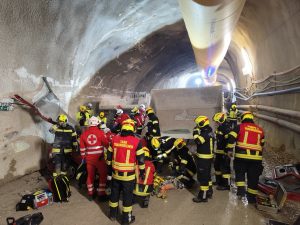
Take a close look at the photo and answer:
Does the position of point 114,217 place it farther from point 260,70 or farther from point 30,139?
point 260,70

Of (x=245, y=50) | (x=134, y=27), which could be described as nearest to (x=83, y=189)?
(x=134, y=27)

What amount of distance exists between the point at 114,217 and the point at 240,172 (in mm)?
2453

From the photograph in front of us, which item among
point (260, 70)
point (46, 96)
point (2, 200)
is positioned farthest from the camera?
point (260, 70)

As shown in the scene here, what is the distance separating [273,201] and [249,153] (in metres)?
0.93

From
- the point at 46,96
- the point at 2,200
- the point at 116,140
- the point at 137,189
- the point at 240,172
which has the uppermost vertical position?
the point at 46,96

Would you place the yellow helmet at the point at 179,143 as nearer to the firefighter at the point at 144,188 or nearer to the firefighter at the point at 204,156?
the firefighter at the point at 204,156

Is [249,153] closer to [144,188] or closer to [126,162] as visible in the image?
[144,188]

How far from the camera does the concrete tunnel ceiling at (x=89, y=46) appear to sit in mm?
5434

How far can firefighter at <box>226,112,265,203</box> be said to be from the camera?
4.41 metres

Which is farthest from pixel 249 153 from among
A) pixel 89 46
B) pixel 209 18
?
pixel 89 46

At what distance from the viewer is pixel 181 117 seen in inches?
353

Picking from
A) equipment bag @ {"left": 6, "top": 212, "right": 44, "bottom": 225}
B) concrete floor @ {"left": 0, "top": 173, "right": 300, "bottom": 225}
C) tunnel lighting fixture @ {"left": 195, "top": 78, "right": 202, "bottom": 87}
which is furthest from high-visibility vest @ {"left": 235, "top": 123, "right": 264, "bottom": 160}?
tunnel lighting fixture @ {"left": 195, "top": 78, "right": 202, "bottom": 87}

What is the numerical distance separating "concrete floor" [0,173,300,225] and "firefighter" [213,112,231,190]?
0.28 meters

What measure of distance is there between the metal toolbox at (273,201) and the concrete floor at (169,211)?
0.10 meters
